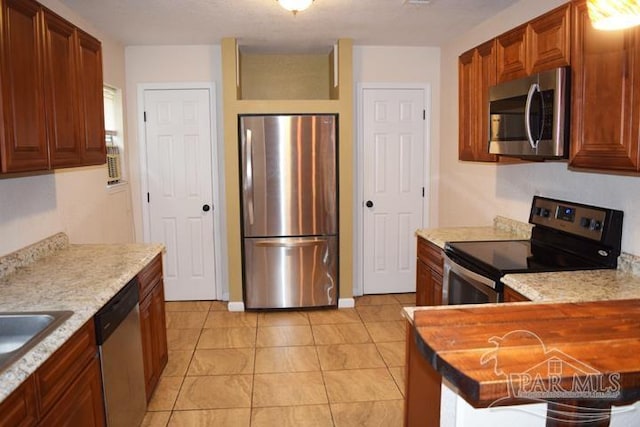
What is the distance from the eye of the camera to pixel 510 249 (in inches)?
112

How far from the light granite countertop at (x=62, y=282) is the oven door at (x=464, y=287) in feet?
5.71

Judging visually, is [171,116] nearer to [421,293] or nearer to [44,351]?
[421,293]

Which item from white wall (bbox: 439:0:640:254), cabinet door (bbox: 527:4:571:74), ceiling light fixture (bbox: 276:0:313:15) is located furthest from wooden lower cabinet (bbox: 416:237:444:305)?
ceiling light fixture (bbox: 276:0:313:15)

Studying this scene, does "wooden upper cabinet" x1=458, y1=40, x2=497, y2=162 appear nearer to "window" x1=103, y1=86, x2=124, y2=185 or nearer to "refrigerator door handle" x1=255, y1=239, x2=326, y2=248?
"refrigerator door handle" x1=255, y1=239, x2=326, y2=248

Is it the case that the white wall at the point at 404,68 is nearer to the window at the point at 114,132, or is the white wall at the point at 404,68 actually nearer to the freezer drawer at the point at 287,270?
the freezer drawer at the point at 287,270

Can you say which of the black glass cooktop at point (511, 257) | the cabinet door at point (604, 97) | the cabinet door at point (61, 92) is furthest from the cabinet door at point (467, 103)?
the cabinet door at point (61, 92)

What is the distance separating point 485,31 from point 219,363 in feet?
10.5

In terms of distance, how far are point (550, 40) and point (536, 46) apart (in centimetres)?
12

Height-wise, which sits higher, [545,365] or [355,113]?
[355,113]

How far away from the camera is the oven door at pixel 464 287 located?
8.05 feet

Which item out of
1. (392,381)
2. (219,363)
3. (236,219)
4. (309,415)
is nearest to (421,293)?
(392,381)

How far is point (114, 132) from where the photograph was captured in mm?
4414

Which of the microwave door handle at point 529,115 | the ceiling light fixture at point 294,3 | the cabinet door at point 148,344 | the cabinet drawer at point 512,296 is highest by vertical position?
the ceiling light fixture at point 294,3

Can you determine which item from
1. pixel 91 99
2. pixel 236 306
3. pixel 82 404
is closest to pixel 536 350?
pixel 82 404
